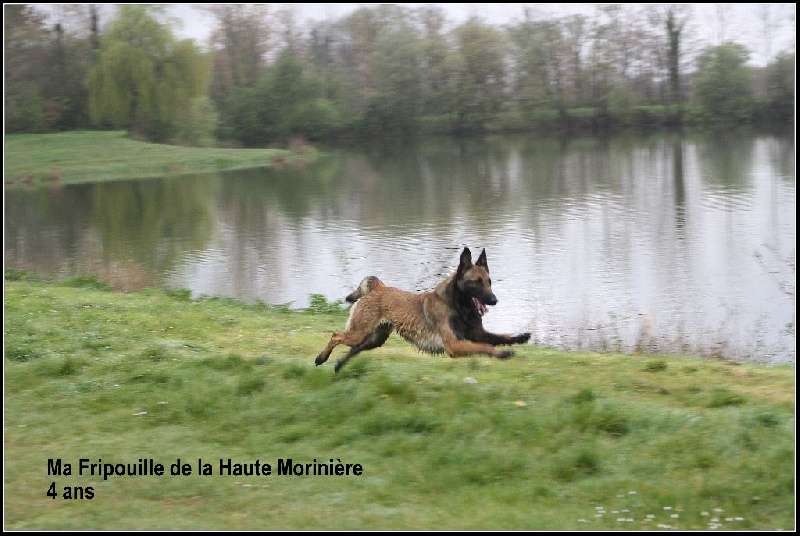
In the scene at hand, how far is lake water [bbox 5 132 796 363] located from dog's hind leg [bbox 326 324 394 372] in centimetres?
601

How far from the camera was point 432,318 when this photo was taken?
926 centimetres

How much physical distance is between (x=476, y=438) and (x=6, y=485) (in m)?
3.73

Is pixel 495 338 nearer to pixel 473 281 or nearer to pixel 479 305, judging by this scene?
pixel 479 305

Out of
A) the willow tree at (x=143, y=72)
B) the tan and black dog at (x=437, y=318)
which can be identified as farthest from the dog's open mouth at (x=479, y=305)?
the willow tree at (x=143, y=72)

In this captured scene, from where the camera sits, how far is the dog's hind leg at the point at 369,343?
9.41m

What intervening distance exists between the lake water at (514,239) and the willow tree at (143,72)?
22378mm

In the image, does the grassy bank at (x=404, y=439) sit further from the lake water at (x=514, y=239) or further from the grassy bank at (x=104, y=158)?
the grassy bank at (x=104, y=158)

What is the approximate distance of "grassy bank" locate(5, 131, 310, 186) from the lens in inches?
2539

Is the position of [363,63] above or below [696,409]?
above

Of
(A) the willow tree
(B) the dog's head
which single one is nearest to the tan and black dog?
(B) the dog's head

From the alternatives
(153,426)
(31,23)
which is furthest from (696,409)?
(31,23)

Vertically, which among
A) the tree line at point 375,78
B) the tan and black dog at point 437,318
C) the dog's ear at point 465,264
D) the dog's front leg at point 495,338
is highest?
the tree line at point 375,78

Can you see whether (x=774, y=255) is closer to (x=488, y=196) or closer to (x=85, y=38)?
(x=488, y=196)

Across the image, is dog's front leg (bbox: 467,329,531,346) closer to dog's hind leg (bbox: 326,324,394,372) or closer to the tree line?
dog's hind leg (bbox: 326,324,394,372)
